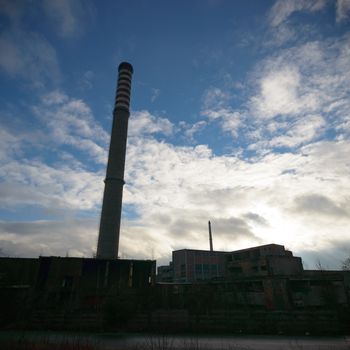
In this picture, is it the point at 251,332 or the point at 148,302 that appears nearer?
the point at 251,332

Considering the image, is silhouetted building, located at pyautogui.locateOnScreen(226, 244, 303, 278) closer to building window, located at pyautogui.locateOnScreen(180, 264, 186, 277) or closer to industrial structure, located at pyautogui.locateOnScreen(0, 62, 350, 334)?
industrial structure, located at pyautogui.locateOnScreen(0, 62, 350, 334)

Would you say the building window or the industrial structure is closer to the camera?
the industrial structure

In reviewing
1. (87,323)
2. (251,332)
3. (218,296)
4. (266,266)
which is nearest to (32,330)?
(87,323)

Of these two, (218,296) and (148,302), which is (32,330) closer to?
(148,302)

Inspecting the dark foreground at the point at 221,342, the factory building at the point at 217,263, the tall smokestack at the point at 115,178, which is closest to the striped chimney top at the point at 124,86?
the tall smokestack at the point at 115,178

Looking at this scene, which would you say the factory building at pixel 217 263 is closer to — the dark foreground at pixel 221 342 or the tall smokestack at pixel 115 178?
the tall smokestack at pixel 115 178

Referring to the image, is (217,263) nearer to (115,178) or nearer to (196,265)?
(196,265)

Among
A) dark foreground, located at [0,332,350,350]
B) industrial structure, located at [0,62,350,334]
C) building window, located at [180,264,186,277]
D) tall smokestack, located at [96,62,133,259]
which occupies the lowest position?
dark foreground, located at [0,332,350,350]

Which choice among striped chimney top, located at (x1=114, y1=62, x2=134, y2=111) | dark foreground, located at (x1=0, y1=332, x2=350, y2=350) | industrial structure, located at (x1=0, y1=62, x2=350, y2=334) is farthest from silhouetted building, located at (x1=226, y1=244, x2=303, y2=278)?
striped chimney top, located at (x1=114, y1=62, x2=134, y2=111)

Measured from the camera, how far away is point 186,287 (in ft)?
107

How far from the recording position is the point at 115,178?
35.0 m

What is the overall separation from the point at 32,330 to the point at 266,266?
31.7m

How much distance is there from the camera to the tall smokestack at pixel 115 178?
108 feet

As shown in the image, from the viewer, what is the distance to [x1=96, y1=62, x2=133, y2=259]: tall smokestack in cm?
3281
